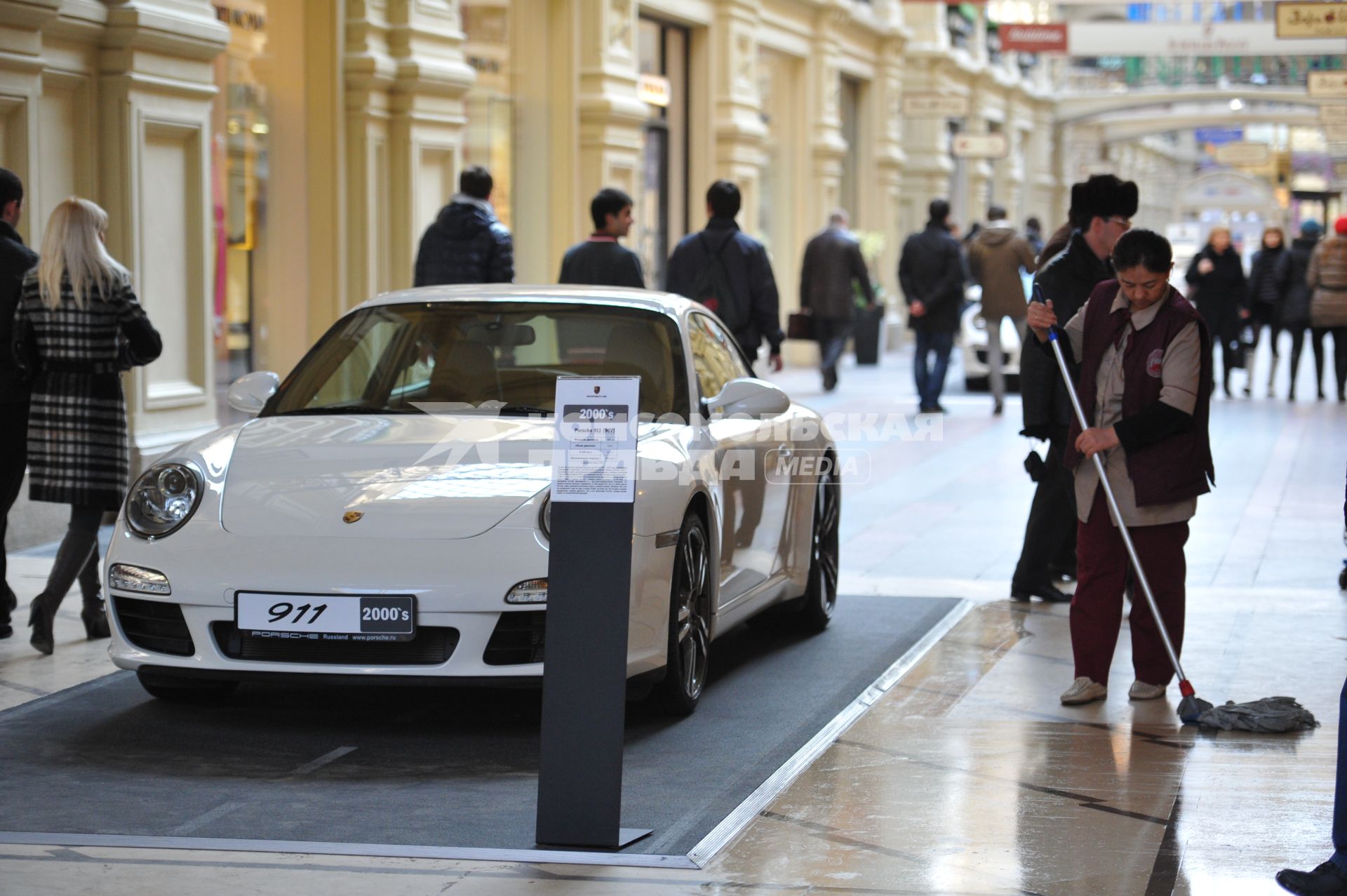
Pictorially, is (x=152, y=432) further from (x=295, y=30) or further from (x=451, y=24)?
(x=451, y=24)

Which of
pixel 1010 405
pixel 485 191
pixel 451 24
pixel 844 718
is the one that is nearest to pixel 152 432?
pixel 485 191

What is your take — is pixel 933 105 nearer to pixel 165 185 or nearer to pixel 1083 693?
pixel 165 185

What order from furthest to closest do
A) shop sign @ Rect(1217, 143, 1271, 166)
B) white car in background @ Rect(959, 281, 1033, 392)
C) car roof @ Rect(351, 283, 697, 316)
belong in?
shop sign @ Rect(1217, 143, 1271, 166)
white car in background @ Rect(959, 281, 1033, 392)
car roof @ Rect(351, 283, 697, 316)

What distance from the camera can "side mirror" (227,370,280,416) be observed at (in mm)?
6629

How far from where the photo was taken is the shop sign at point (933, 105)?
91.6 ft

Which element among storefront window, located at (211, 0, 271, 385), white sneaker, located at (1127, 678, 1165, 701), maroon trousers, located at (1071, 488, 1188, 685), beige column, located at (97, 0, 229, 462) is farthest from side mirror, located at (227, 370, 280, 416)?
storefront window, located at (211, 0, 271, 385)

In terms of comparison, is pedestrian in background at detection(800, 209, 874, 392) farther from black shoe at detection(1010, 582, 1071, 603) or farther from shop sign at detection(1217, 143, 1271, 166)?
shop sign at detection(1217, 143, 1271, 166)

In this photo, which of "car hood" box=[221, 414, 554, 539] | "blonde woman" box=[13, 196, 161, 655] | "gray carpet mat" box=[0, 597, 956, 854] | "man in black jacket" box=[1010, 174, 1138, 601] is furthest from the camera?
"man in black jacket" box=[1010, 174, 1138, 601]

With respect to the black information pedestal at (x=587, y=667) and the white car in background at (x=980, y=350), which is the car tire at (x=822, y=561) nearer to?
the black information pedestal at (x=587, y=667)

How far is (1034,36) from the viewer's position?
28.0 meters

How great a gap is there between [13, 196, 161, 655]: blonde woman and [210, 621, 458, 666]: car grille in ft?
5.59

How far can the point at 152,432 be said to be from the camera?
35.3ft

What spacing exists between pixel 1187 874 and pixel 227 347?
1009 centimetres

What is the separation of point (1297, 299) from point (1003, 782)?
49.0 ft
